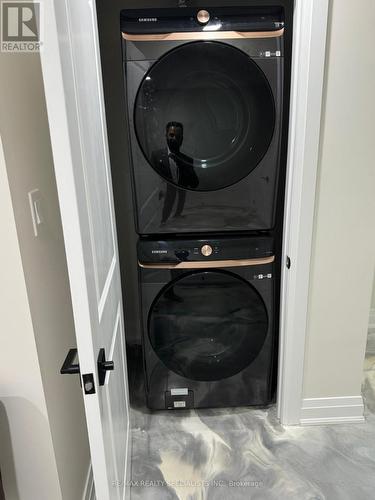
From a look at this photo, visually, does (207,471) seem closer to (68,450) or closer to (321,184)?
(68,450)

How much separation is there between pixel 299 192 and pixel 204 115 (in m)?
0.49

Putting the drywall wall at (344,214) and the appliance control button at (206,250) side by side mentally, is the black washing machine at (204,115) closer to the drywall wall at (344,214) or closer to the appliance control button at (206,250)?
the appliance control button at (206,250)

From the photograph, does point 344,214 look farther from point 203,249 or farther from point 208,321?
point 208,321

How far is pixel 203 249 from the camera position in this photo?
1.68m

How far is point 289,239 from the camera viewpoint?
5.51 feet

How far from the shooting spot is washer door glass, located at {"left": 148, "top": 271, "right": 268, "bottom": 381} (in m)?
1.74

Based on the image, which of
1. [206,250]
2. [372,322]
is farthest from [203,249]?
[372,322]

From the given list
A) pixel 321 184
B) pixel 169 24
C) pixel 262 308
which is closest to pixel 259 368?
pixel 262 308

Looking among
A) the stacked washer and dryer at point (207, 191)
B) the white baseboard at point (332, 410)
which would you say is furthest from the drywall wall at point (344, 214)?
the stacked washer and dryer at point (207, 191)

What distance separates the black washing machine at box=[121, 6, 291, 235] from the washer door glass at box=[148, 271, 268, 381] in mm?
261

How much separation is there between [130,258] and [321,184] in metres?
1.16

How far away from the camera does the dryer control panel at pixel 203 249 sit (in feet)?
5.52

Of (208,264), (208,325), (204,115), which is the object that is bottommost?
(208,325)

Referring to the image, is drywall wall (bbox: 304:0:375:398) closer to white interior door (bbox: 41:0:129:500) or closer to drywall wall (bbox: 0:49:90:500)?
white interior door (bbox: 41:0:129:500)
